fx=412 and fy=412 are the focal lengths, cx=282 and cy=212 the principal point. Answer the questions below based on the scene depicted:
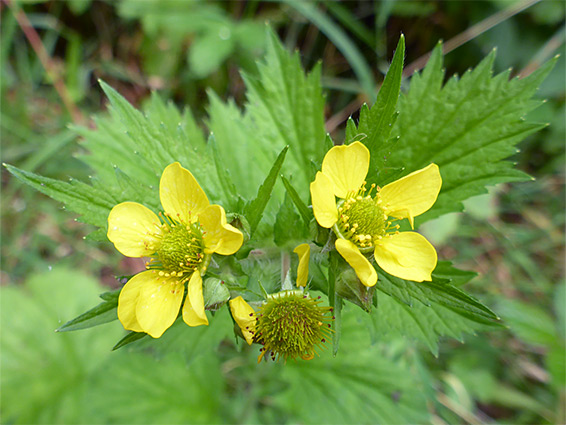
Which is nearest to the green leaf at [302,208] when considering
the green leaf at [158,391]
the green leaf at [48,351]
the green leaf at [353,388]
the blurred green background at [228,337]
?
the green leaf at [353,388]

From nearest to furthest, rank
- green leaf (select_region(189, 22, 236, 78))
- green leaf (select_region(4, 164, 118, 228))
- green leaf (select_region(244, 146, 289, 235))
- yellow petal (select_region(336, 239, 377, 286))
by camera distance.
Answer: yellow petal (select_region(336, 239, 377, 286)) < green leaf (select_region(244, 146, 289, 235)) < green leaf (select_region(4, 164, 118, 228)) < green leaf (select_region(189, 22, 236, 78))

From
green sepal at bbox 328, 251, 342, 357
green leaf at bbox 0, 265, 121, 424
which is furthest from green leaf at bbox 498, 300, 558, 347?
green leaf at bbox 0, 265, 121, 424

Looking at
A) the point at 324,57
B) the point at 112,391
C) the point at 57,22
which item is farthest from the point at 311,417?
the point at 57,22

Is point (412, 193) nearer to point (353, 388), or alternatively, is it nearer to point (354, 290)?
point (354, 290)

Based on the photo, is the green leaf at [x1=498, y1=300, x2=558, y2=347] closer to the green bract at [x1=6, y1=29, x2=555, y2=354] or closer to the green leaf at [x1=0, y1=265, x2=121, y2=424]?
the green bract at [x1=6, y1=29, x2=555, y2=354]

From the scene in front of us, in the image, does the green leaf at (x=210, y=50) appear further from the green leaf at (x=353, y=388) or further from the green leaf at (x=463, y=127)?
the green leaf at (x=353, y=388)

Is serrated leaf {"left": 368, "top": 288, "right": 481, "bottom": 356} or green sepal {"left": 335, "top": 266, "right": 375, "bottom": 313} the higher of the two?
green sepal {"left": 335, "top": 266, "right": 375, "bottom": 313}
